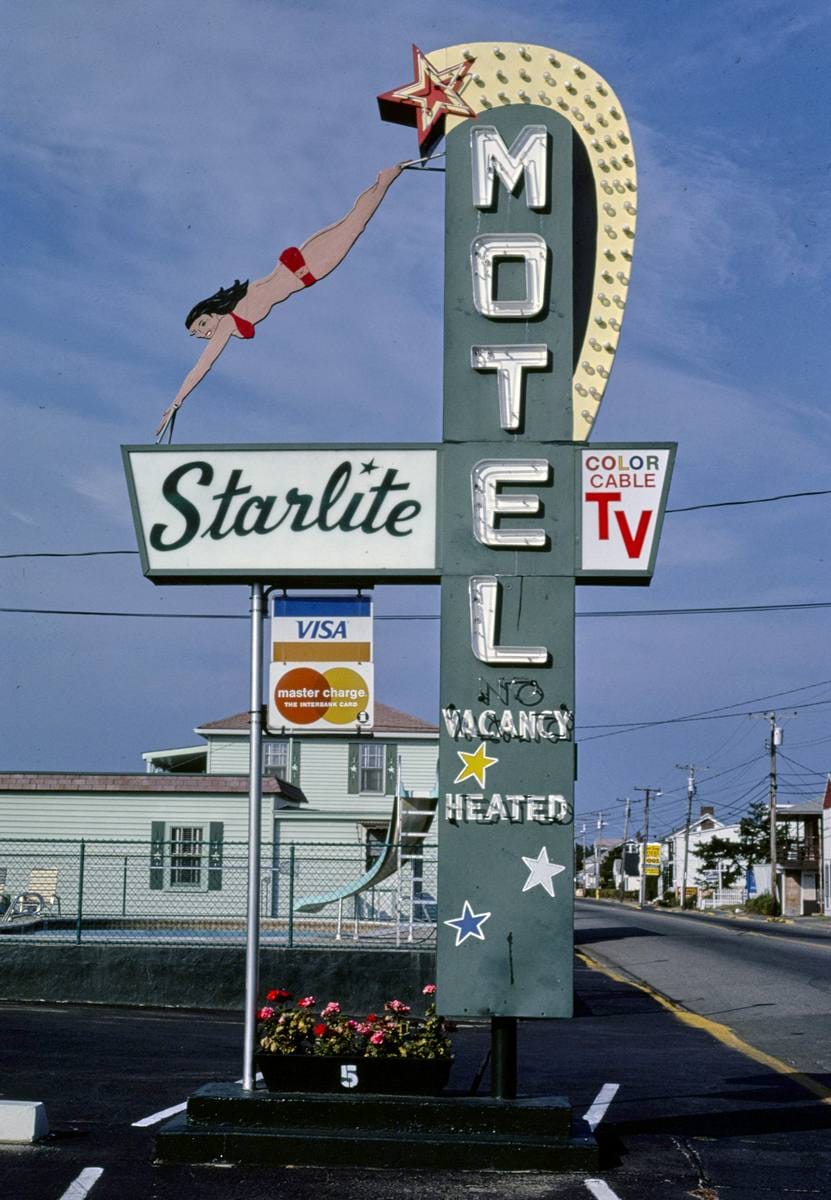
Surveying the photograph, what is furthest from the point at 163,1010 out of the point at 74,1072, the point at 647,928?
the point at 647,928

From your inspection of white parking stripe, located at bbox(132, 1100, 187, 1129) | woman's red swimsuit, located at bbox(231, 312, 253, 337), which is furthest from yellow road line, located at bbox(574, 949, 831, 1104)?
woman's red swimsuit, located at bbox(231, 312, 253, 337)

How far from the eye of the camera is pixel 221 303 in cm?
1063

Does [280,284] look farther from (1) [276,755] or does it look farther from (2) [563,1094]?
(1) [276,755]

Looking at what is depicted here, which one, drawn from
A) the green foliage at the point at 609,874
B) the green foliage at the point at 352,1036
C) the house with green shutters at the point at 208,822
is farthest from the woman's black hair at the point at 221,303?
the green foliage at the point at 609,874

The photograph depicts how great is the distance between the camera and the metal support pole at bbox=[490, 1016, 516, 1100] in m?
8.61

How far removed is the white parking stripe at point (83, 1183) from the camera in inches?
295

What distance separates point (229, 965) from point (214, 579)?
11.1 meters

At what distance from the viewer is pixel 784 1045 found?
15.7 m

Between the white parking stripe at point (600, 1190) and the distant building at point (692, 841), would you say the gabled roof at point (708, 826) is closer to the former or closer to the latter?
the distant building at point (692, 841)

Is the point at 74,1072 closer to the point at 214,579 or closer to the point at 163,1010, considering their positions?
the point at 214,579

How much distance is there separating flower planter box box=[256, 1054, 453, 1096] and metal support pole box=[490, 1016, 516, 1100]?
1.02ft

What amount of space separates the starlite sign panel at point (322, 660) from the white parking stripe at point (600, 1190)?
3.41 meters

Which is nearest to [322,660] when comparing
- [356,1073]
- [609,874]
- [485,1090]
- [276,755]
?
[356,1073]

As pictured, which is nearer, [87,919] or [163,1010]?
[163,1010]
